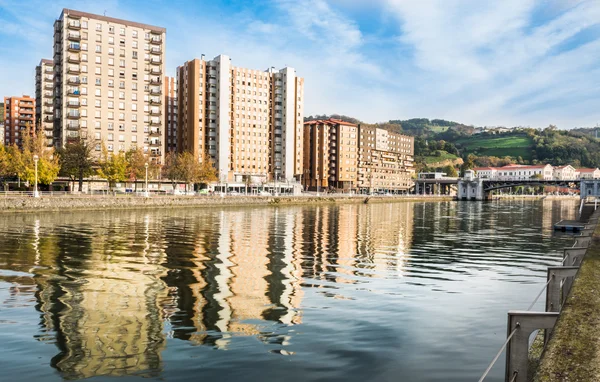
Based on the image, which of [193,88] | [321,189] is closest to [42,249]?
[193,88]

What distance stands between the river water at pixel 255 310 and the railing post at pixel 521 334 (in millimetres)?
3689

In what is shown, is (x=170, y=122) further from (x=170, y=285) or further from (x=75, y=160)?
(x=170, y=285)

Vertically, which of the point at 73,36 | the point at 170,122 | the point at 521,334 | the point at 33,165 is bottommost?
the point at 521,334

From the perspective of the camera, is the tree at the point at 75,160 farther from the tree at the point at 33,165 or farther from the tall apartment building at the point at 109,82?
the tall apartment building at the point at 109,82

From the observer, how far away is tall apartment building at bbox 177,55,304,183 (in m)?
152

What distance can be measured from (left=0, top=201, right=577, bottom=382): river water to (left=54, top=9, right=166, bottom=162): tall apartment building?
9368 centimetres

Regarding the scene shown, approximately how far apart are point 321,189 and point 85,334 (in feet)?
572

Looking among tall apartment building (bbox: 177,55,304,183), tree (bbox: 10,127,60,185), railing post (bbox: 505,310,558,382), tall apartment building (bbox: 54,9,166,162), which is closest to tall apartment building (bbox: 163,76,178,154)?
tall apartment building (bbox: 177,55,304,183)

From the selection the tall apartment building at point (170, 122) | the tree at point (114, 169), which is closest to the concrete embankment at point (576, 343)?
the tree at point (114, 169)

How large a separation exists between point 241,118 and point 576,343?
158m

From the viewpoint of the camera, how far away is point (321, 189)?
614ft

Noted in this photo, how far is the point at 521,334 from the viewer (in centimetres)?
734

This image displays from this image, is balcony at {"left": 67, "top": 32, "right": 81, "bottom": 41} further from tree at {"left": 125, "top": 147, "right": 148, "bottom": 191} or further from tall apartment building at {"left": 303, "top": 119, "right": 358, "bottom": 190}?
tall apartment building at {"left": 303, "top": 119, "right": 358, "bottom": 190}

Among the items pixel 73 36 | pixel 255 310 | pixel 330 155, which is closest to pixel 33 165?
pixel 73 36
